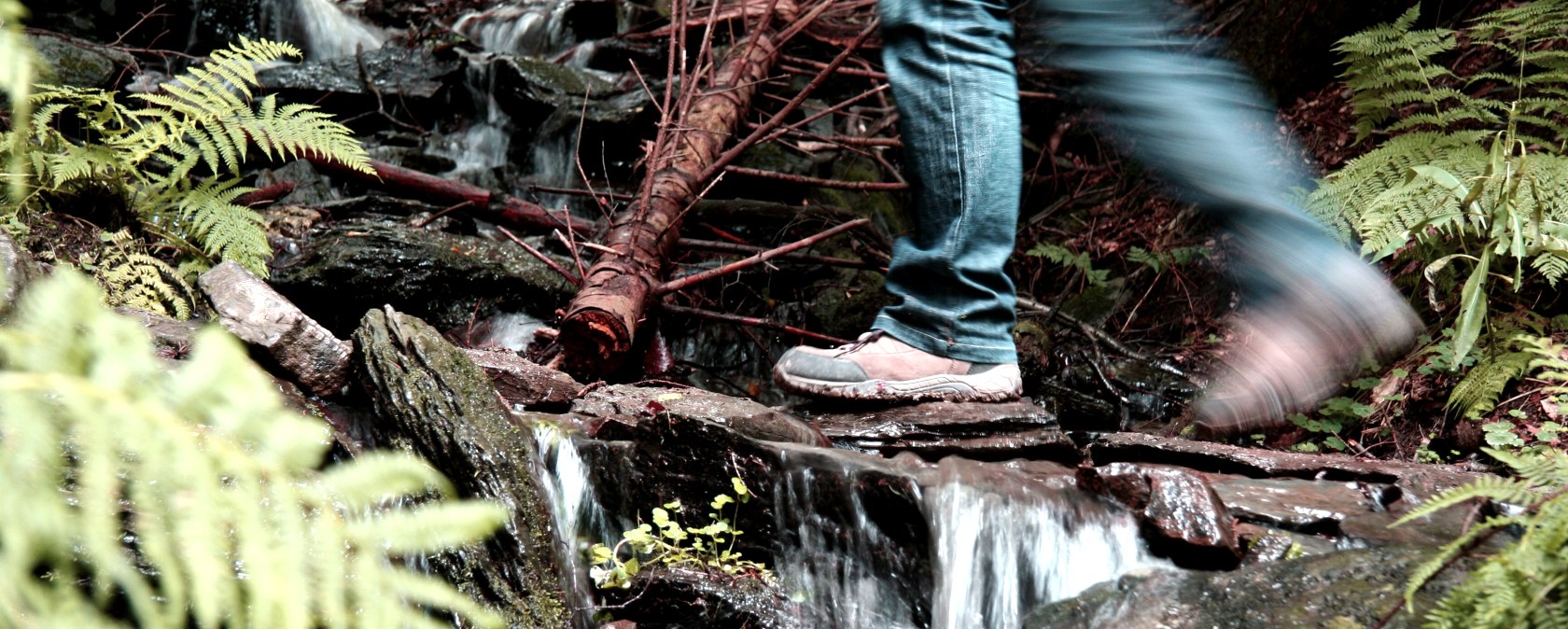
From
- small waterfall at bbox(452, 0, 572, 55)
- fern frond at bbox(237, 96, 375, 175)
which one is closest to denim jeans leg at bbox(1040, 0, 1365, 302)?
fern frond at bbox(237, 96, 375, 175)

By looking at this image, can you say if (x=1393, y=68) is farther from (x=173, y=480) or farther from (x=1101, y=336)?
(x=173, y=480)

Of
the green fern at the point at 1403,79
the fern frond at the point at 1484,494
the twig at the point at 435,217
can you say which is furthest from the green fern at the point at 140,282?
the green fern at the point at 1403,79

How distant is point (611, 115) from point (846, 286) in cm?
235

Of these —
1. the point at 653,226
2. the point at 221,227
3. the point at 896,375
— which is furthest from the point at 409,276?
the point at 896,375

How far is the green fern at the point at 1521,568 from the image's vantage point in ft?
4.80

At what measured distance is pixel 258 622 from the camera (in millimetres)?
816

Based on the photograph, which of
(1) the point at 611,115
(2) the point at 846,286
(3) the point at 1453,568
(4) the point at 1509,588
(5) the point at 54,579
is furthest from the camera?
(1) the point at 611,115

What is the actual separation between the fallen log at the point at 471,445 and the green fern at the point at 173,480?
4.87ft

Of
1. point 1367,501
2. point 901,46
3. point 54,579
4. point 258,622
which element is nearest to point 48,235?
point 54,579

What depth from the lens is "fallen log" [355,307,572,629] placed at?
7.67ft

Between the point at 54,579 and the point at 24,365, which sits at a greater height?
the point at 24,365

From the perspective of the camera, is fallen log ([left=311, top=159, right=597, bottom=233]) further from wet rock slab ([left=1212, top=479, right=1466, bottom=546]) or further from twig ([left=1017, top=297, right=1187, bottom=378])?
wet rock slab ([left=1212, top=479, right=1466, bottom=546])

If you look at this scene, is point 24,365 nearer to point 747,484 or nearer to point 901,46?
point 747,484

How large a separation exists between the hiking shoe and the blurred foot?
2.14ft
